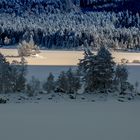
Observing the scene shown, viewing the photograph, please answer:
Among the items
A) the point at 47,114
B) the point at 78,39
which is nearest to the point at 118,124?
the point at 47,114

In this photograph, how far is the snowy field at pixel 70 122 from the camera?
13.5m

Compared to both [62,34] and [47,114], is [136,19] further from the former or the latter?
[47,114]

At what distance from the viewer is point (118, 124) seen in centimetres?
1519

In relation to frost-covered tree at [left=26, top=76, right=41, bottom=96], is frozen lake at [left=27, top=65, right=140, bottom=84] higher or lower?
lower

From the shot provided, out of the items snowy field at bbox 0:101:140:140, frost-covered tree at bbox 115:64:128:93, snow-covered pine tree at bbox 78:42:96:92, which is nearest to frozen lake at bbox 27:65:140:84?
frost-covered tree at bbox 115:64:128:93

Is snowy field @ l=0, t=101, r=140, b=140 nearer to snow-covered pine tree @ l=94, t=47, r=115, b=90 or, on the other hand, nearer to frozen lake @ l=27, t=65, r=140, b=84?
snow-covered pine tree @ l=94, t=47, r=115, b=90

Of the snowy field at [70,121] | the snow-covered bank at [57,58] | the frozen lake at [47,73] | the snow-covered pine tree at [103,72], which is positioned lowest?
the snow-covered bank at [57,58]

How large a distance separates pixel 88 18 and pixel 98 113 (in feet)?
602

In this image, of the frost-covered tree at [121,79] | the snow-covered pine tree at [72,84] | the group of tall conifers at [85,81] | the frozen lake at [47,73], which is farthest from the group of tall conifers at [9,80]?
the frozen lake at [47,73]

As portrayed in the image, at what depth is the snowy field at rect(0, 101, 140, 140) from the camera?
1346 centimetres

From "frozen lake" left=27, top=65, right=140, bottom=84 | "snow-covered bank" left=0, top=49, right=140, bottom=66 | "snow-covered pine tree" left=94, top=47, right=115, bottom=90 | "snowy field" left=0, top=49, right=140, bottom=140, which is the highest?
"snow-covered pine tree" left=94, top=47, right=115, bottom=90

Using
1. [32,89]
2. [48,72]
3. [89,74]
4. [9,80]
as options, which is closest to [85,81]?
[89,74]

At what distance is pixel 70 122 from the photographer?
15609 millimetres

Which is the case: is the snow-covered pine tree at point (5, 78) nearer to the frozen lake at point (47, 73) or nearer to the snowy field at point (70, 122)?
the snowy field at point (70, 122)
